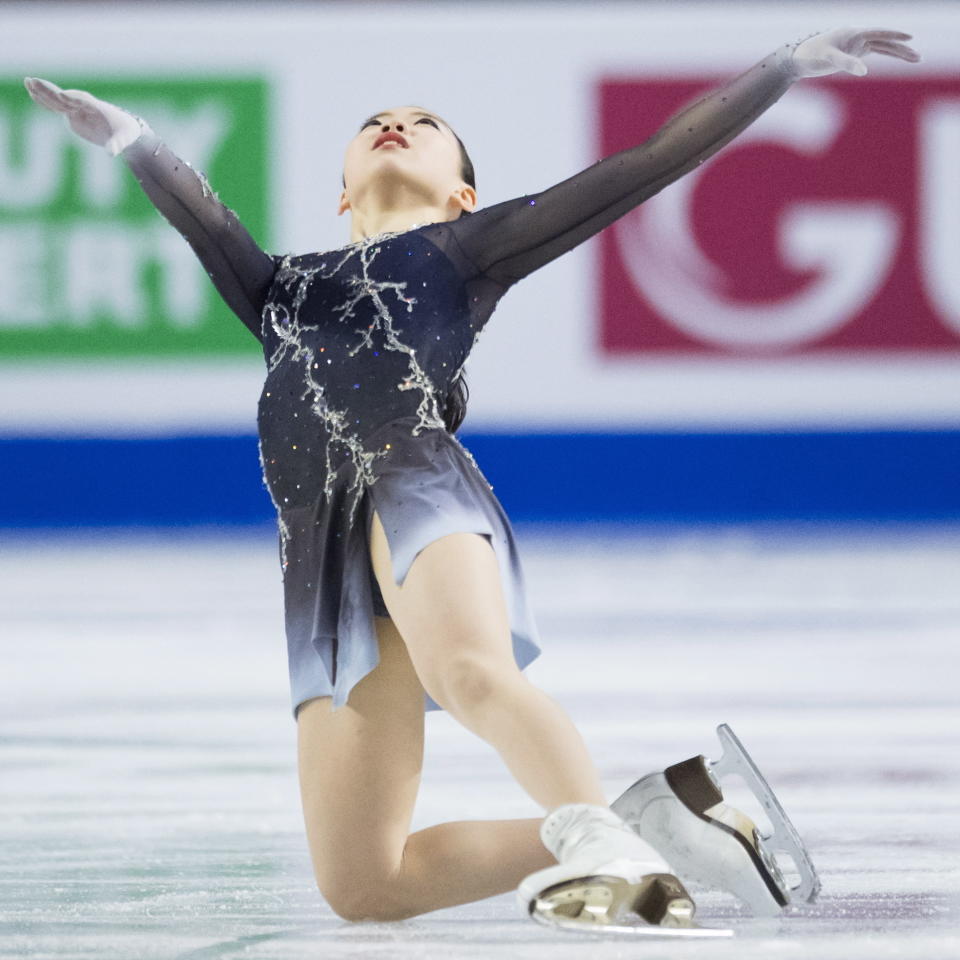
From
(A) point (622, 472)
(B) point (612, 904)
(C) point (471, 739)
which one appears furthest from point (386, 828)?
(A) point (622, 472)

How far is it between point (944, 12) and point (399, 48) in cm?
214

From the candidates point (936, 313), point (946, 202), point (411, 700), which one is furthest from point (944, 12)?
point (411, 700)

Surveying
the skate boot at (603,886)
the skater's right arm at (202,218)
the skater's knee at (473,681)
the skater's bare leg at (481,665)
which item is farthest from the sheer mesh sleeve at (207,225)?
the skate boot at (603,886)

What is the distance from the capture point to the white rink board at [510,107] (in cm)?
697

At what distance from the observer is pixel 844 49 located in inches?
73.1

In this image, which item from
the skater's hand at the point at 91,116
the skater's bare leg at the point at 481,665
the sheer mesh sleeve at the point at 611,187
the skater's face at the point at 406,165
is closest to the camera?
the skater's bare leg at the point at 481,665

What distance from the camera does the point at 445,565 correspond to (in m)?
1.75

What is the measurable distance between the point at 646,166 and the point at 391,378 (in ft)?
1.15

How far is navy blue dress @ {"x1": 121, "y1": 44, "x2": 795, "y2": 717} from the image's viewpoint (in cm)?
185

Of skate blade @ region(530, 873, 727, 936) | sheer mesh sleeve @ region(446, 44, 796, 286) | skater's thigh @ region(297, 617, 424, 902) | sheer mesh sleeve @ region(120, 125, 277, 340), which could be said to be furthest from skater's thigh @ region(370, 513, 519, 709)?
sheer mesh sleeve @ region(120, 125, 277, 340)

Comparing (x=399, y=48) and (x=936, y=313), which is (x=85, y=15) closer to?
(x=399, y=48)

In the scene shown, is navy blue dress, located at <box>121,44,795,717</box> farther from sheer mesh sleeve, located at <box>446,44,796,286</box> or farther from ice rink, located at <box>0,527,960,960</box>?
ice rink, located at <box>0,527,960,960</box>

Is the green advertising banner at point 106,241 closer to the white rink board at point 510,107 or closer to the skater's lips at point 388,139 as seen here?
the white rink board at point 510,107

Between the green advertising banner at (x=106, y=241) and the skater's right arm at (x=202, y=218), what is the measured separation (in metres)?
4.83
